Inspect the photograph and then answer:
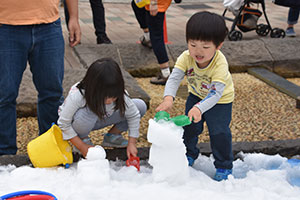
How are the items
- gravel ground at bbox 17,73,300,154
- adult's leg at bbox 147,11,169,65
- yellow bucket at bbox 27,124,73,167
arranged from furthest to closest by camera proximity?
1. adult's leg at bbox 147,11,169,65
2. gravel ground at bbox 17,73,300,154
3. yellow bucket at bbox 27,124,73,167

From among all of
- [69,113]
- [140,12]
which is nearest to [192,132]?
[69,113]

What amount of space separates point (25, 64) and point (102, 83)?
0.48 metres

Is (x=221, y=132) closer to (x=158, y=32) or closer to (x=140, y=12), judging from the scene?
(x=158, y=32)

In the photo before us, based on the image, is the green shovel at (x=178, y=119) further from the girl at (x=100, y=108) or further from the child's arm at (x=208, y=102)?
Answer: the girl at (x=100, y=108)

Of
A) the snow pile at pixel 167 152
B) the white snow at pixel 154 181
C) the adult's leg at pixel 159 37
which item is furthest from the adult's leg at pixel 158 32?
the snow pile at pixel 167 152

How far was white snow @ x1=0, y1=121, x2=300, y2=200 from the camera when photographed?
1700 millimetres

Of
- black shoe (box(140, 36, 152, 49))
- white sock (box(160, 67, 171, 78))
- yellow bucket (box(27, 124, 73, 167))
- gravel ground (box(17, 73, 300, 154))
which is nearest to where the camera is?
yellow bucket (box(27, 124, 73, 167))

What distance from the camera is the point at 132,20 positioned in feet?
23.7

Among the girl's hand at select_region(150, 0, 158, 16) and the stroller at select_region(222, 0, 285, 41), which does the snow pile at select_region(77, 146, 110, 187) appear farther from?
the stroller at select_region(222, 0, 285, 41)

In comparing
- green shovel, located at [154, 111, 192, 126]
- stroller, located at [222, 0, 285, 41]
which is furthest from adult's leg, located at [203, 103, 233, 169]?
stroller, located at [222, 0, 285, 41]

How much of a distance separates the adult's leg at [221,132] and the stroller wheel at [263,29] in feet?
13.6

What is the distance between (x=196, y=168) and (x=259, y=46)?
2804 millimetres

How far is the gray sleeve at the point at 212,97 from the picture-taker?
5.75 feet

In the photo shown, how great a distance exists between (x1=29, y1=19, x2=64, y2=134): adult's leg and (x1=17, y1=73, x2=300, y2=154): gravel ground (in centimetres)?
41
